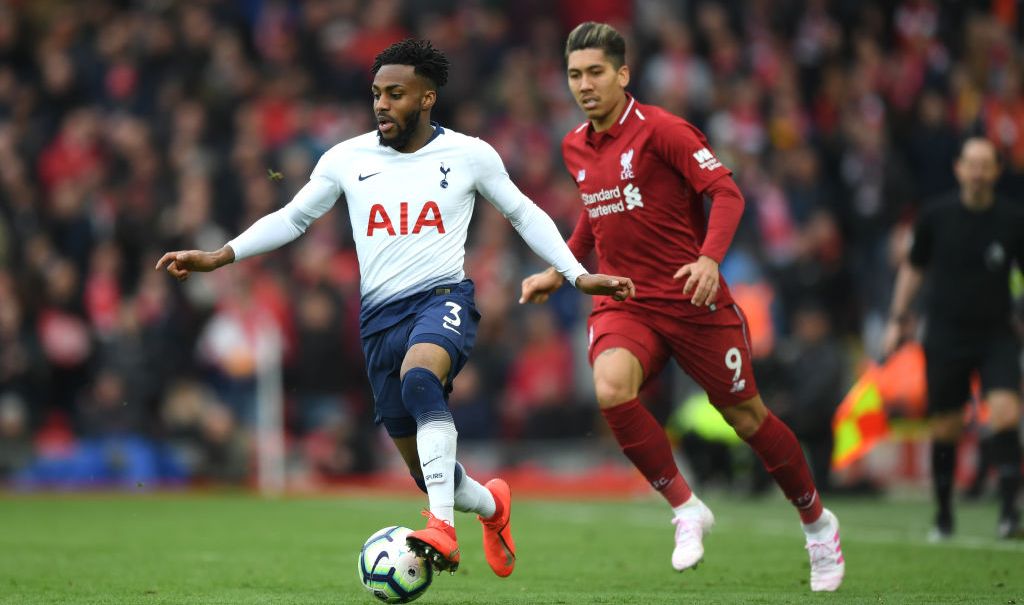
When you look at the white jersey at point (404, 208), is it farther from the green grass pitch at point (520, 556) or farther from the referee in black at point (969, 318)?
the referee in black at point (969, 318)

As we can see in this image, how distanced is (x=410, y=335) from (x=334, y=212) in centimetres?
1119

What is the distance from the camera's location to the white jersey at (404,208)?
7312 mm

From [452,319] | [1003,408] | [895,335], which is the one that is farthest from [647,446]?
[1003,408]

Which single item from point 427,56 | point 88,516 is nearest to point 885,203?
point 88,516

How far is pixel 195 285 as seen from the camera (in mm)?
17672

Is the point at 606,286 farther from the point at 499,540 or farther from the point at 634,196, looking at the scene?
the point at 499,540

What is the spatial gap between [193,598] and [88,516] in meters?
6.38

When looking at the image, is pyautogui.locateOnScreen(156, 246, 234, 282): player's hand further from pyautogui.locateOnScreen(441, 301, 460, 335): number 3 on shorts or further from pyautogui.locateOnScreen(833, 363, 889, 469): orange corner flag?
pyautogui.locateOnScreen(833, 363, 889, 469): orange corner flag

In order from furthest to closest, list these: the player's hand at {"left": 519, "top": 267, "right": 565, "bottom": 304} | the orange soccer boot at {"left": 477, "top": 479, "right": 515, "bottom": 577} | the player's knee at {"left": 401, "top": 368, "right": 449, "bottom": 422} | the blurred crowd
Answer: the blurred crowd → the player's hand at {"left": 519, "top": 267, "right": 565, "bottom": 304} → the orange soccer boot at {"left": 477, "top": 479, "right": 515, "bottom": 577} → the player's knee at {"left": 401, "top": 368, "right": 449, "bottom": 422}

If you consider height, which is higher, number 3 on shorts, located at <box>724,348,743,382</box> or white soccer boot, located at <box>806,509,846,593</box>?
number 3 on shorts, located at <box>724,348,743,382</box>

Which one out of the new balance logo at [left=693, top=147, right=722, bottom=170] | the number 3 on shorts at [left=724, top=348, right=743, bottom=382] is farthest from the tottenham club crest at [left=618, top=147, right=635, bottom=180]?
the number 3 on shorts at [left=724, top=348, right=743, bottom=382]

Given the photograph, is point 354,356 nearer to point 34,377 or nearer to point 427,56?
point 34,377

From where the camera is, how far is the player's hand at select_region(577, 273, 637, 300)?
7266 millimetres

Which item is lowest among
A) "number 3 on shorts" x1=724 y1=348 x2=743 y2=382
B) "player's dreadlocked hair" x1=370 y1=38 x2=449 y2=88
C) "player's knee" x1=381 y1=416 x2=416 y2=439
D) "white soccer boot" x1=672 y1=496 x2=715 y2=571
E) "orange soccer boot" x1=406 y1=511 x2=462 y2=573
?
"white soccer boot" x1=672 y1=496 x2=715 y2=571
